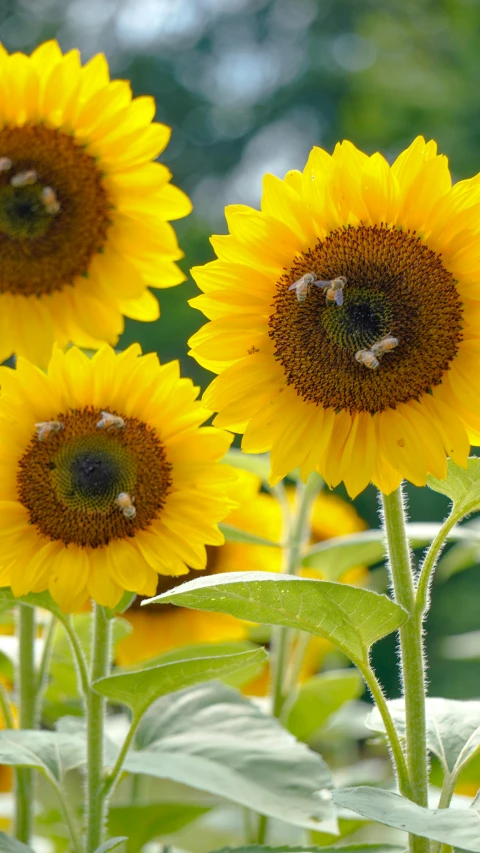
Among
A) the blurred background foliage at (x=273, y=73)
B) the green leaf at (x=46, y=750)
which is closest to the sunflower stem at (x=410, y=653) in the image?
the green leaf at (x=46, y=750)

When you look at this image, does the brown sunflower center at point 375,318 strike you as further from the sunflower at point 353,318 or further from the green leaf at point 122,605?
the green leaf at point 122,605

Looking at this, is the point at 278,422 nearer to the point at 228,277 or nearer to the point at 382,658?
the point at 228,277

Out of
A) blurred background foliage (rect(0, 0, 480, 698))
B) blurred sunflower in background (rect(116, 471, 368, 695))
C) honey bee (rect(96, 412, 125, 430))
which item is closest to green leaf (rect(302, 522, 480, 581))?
blurred sunflower in background (rect(116, 471, 368, 695))

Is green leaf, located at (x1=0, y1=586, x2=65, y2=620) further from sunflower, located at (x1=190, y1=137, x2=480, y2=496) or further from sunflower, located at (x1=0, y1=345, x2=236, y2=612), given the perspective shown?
sunflower, located at (x1=190, y1=137, x2=480, y2=496)

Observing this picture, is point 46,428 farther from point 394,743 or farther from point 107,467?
point 394,743

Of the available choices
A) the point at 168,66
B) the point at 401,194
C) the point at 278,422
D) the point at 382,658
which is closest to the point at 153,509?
the point at 278,422

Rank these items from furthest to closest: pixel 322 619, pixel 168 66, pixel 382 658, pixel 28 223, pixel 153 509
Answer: pixel 168 66, pixel 382 658, pixel 28 223, pixel 153 509, pixel 322 619
